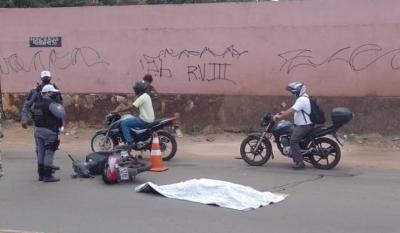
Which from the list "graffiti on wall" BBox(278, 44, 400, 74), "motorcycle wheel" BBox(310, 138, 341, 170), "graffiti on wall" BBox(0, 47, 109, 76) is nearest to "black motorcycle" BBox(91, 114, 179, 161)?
"motorcycle wheel" BBox(310, 138, 341, 170)

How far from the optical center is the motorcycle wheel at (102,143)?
43.3 feet

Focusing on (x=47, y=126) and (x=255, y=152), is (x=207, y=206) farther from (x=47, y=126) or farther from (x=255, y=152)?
(x=255, y=152)

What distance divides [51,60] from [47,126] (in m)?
7.82

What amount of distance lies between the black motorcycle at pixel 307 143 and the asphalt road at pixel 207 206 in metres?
0.22

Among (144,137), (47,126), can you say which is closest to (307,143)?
(144,137)

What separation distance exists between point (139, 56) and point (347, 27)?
5494 mm

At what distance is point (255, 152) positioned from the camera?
12148 millimetres

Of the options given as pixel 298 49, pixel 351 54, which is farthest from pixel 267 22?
pixel 351 54

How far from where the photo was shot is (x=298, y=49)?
627 inches

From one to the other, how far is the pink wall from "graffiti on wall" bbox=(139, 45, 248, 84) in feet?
0.09

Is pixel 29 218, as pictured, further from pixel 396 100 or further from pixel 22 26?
pixel 22 26

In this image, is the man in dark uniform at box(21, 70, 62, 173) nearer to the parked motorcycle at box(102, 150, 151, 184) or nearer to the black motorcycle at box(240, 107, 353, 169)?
the parked motorcycle at box(102, 150, 151, 184)

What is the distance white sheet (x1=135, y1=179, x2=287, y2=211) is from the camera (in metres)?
8.46

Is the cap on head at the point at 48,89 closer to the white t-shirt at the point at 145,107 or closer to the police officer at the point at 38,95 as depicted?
the police officer at the point at 38,95
